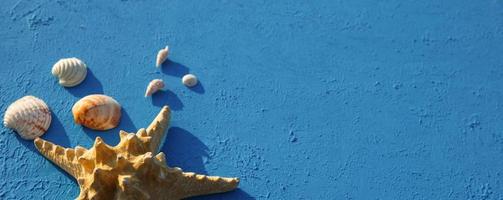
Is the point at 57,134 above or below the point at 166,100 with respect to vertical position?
below

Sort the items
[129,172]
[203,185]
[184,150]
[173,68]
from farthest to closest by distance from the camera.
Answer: [173,68] < [184,150] < [203,185] < [129,172]

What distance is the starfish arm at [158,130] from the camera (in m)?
2.36

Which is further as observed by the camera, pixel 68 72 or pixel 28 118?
pixel 68 72

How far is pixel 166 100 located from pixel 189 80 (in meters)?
0.16

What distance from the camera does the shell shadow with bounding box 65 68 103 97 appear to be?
262 centimetres

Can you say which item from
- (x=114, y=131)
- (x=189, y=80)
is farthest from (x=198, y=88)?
(x=114, y=131)

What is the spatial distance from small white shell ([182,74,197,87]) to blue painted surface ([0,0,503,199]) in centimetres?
4

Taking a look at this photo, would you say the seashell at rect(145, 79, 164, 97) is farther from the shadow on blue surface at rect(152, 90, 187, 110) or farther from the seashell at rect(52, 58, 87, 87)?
the seashell at rect(52, 58, 87, 87)

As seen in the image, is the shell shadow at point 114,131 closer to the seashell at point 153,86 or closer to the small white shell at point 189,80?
the seashell at point 153,86

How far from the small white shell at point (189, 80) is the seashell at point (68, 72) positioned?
20.8 inches

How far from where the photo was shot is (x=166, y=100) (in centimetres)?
265

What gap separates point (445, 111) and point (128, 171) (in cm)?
175

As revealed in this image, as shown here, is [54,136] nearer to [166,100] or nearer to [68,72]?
[68,72]

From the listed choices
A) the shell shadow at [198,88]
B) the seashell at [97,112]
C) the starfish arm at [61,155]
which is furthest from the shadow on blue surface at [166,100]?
the starfish arm at [61,155]
